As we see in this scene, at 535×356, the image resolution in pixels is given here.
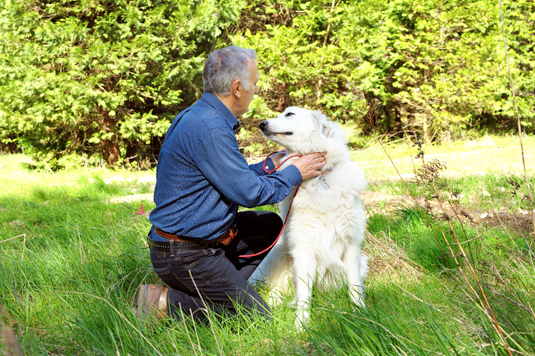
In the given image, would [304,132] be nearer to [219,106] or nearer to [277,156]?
[277,156]

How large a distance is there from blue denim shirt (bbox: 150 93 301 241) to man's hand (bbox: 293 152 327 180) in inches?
8.4

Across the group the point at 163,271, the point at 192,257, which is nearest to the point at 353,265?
the point at 192,257

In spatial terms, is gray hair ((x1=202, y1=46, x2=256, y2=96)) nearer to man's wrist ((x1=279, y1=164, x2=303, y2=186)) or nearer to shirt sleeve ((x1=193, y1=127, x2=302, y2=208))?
shirt sleeve ((x1=193, y1=127, x2=302, y2=208))

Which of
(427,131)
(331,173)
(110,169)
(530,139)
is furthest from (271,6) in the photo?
(331,173)

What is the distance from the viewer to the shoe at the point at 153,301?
238 cm

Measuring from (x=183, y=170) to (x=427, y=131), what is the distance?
10.2m

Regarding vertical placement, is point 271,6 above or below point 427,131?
above

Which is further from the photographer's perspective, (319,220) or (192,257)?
(319,220)

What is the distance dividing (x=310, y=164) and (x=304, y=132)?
0.30 m

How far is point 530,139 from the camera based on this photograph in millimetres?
11078

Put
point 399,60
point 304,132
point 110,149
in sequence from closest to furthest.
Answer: point 304,132 → point 110,149 → point 399,60

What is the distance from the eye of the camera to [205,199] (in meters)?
2.46

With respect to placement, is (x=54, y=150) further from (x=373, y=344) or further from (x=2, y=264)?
(x=373, y=344)

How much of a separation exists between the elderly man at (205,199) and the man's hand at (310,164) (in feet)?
0.31
